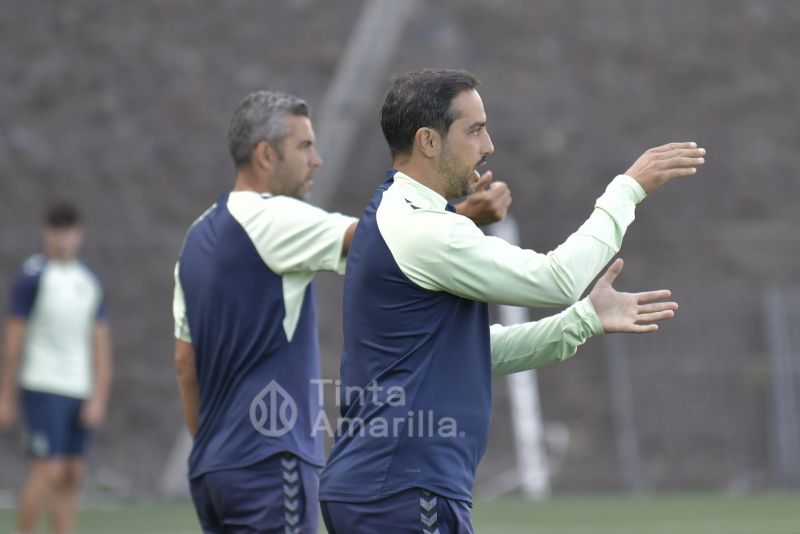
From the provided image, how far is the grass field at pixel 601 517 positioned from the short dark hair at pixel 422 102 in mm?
6065

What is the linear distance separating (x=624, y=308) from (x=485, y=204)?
67 centimetres

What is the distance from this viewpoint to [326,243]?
14.5ft

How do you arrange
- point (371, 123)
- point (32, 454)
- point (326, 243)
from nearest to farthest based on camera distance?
point (326, 243) < point (32, 454) < point (371, 123)

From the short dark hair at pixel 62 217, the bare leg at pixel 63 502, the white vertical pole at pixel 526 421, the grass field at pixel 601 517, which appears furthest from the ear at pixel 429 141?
the white vertical pole at pixel 526 421

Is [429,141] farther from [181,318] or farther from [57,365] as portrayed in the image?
[57,365]

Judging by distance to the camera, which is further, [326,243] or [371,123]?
[371,123]

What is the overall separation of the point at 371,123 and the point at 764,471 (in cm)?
519

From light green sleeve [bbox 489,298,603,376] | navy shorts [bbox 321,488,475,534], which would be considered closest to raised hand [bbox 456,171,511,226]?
light green sleeve [bbox 489,298,603,376]

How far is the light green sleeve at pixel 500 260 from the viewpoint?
337 cm

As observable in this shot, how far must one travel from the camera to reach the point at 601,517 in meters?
10.2

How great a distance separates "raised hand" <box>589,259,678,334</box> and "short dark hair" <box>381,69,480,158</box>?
0.57m

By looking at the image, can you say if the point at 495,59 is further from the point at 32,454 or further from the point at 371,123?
the point at 32,454

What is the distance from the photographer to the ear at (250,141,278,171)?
16.0 feet

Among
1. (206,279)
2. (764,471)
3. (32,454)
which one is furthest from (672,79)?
(206,279)
